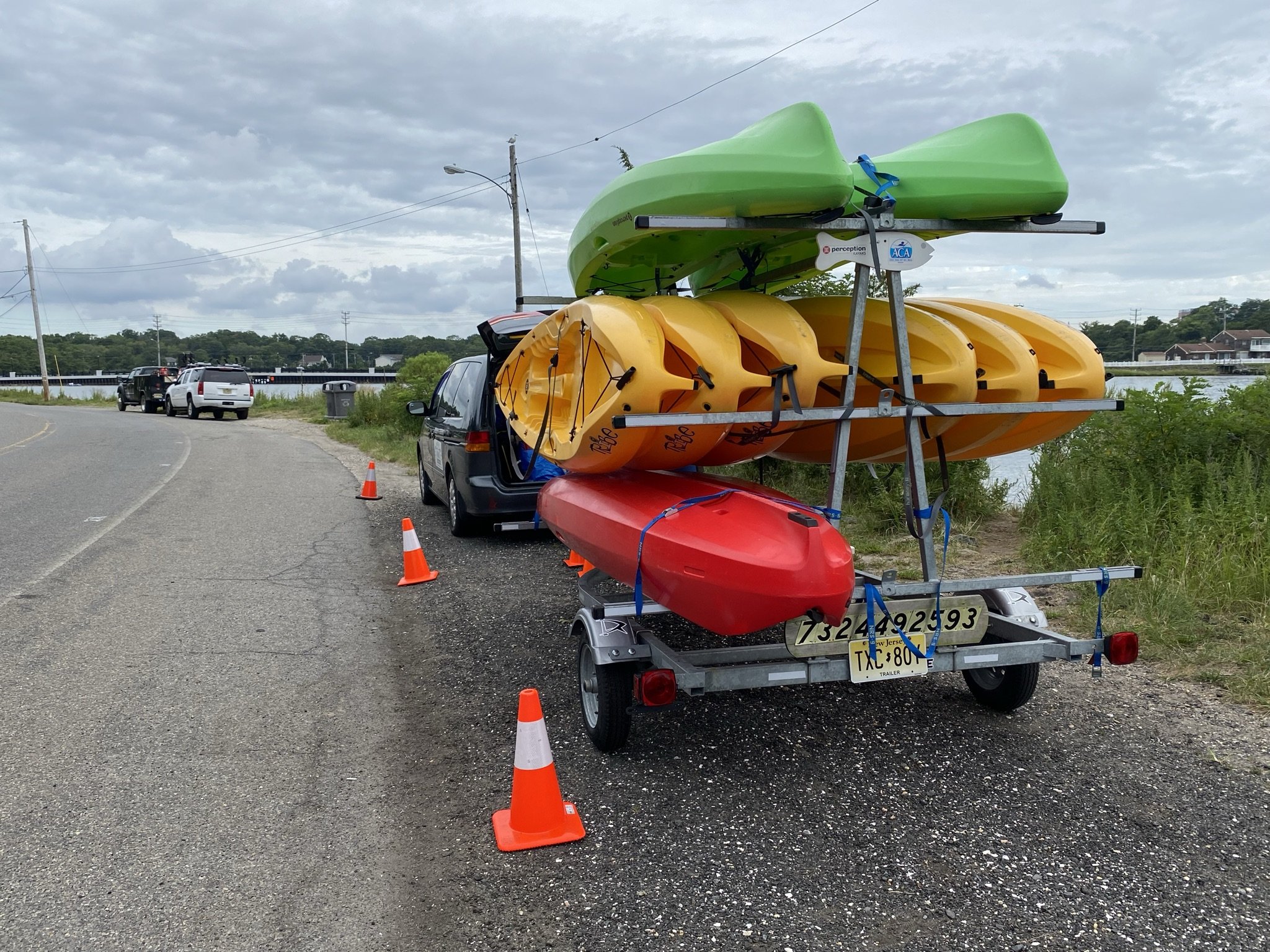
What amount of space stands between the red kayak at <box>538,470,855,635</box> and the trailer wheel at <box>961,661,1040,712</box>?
4.63 ft

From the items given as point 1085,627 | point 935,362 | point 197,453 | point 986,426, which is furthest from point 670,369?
point 197,453

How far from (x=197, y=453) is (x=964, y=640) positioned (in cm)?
1753

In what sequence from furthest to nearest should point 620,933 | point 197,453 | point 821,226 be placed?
point 197,453 < point 821,226 < point 620,933

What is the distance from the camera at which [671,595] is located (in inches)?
161

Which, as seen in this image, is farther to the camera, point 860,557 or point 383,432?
point 383,432

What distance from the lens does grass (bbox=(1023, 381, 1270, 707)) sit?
5.60 meters

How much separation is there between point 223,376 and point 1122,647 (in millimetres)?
31672

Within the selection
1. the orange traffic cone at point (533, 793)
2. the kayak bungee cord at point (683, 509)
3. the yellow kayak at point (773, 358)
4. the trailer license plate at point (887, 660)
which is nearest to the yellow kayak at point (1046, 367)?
the yellow kayak at point (773, 358)

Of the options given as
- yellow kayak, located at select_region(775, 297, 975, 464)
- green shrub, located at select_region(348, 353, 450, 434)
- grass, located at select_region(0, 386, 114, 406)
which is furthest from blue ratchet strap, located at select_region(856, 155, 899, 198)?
grass, located at select_region(0, 386, 114, 406)

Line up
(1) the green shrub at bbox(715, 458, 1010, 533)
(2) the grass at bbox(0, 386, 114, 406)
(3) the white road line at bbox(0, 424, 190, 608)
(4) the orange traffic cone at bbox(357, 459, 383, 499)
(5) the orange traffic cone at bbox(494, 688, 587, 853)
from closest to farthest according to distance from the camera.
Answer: (5) the orange traffic cone at bbox(494, 688, 587, 853)
(3) the white road line at bbox(0, 424, 190, 608)
(1) the green shrub at bbox(715, 458, 1010, 533)
(4) the orange traffic cone at bbox(357, 459, 383, 499)
(2) the grass at bbox(0, 386, 114, 406)

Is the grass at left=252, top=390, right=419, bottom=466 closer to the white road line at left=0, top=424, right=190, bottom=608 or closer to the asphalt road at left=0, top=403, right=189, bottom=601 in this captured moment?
the asphalt road at left=0, top=403, right=189, bottom=601

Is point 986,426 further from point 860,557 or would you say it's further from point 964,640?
point 860,557

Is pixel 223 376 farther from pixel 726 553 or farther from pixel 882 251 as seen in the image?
pixel 726 553

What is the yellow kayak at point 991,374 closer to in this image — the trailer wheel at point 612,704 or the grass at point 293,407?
the trailer wheel at point 612,704
